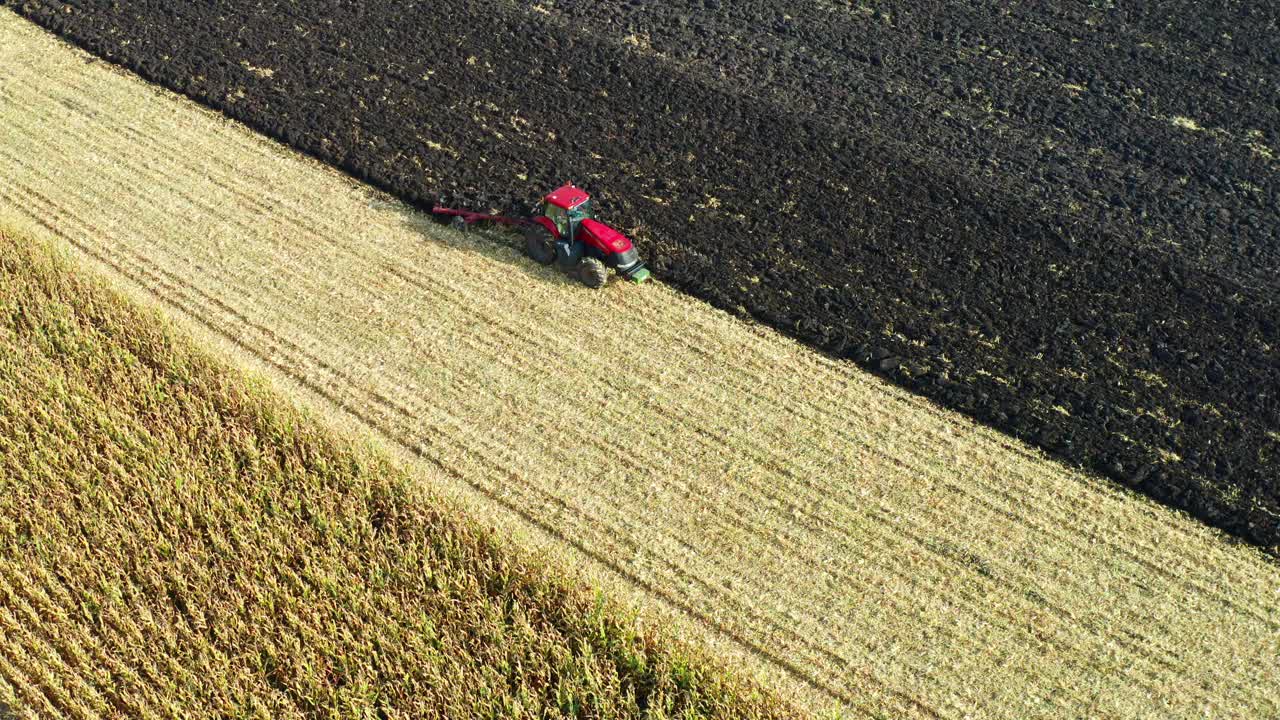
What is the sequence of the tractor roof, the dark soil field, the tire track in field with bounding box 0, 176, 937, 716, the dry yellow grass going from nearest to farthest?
the tire track in field with bounding box 0, 176, 937, 716 < the dry yellow grass < the dark soil field < the tractor roof

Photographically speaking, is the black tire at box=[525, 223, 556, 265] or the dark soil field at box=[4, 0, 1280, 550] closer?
the dark soil field at box=[4, 0, 1280, 550]

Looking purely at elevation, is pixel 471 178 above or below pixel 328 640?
above

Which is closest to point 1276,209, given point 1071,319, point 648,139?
point 1071,319

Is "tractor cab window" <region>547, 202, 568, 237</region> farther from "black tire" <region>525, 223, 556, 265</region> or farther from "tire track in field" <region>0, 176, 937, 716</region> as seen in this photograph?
"tire track in field" <region>0, 176, 937, 716</region>

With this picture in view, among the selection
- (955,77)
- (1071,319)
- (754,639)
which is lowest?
(754,639)

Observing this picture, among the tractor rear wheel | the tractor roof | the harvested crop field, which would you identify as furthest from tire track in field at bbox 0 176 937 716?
the tractor roof

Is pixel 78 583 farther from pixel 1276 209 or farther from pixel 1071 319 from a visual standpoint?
pixel 1276 209

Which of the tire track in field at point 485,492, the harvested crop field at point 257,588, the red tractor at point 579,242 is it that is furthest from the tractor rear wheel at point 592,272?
the harvested crop field at point 257,588

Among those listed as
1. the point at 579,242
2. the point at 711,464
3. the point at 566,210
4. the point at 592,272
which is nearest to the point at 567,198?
the point at 566,210
